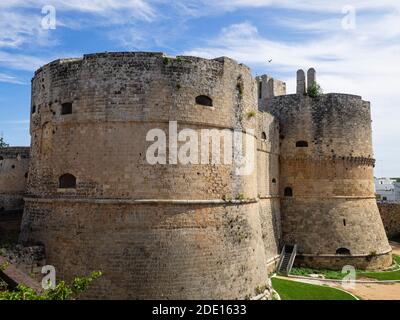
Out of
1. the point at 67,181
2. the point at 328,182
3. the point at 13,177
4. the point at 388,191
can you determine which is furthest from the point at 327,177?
the point at 388,191

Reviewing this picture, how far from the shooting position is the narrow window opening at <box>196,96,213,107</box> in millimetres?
15062

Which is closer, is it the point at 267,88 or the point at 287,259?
the point at 287,259

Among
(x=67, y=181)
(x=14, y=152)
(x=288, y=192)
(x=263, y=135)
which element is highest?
(x=263, y=135)

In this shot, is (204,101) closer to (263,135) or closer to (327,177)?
(263,135)

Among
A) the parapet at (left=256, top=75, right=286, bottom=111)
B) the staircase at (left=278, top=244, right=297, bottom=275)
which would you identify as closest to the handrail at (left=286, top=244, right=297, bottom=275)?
the staircase at (left=278, top=244, right=297, bottom=275)

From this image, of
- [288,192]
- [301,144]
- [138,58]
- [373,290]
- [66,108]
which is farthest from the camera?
[288,192]

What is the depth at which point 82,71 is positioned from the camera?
14578mm

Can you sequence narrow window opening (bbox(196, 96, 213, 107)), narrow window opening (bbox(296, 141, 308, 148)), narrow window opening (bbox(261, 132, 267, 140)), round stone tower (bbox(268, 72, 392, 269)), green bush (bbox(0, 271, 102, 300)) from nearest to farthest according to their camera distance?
green bush (bbox(0, 271, 102, 300)), narrow window opening (bbox(196, 96, 213, 107)), narrow window opening (bbox(261, 132, 267, 140)), round stone tower (bbox(268, 72, 392, 269)), narrow window opening (bbox(296, 141, 308, 148))

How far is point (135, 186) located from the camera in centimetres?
1390

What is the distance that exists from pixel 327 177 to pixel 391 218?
16.2 meters

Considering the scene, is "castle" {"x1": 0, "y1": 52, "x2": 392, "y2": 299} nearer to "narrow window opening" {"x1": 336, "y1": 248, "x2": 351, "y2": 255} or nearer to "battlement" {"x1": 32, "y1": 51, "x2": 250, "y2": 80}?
"battlement" {"x1": 32, "y1": 51, "x2": 250, "y2": 80}

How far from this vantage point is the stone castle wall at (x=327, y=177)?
2494cm

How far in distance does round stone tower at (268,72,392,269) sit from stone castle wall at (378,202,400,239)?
12.5m

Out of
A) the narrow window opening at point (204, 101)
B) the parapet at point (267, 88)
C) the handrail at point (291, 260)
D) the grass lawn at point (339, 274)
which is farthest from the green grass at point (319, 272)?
the narrow window opening at point (204, 101)
